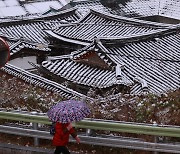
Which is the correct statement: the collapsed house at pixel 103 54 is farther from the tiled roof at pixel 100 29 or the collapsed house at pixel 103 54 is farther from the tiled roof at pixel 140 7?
the tiled roof at pixel 140 7

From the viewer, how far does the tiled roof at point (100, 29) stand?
1964 centimetres

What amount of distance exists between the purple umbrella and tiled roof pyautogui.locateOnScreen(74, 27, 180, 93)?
8.23 m

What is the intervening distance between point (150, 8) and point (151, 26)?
12.5 meters

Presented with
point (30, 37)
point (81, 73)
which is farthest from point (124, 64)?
point (30, 37)

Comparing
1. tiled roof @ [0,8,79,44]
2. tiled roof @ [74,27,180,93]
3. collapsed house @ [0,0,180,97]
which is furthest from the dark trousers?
tiled roof @ [0,8,79,44]

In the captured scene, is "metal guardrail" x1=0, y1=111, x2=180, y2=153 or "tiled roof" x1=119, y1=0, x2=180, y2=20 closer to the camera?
"metal guardrail" x1=0, y1=111, x2=180, y2=153

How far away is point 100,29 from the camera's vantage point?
66.3 feet

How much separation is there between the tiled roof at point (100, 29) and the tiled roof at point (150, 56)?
1.94m

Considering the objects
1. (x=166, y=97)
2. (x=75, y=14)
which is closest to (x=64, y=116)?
(x=166, y=97)

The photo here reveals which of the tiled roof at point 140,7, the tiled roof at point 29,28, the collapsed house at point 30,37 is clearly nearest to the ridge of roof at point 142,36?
the collapsed house at point 30,37

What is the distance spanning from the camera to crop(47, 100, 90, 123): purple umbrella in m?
6.39

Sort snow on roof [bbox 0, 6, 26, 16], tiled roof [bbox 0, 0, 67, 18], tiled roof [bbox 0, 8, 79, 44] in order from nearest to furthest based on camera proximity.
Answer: tiled roof [bbox 0, 8, 79, 44]
snow on roof [bbox 0, 6, 26, 16]
tiled roof [bbox 0, 0, 67, 18]

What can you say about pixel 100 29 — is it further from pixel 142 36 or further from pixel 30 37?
pixel 30 37

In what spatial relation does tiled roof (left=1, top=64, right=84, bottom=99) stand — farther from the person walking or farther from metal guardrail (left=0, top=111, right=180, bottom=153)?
the person walking
